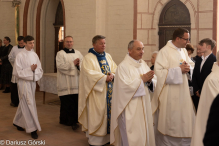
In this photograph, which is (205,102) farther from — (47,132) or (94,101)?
(47,132)

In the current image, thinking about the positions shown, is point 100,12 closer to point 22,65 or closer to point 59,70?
point 59,70

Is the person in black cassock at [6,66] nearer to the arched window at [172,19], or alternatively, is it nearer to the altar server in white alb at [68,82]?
the altar server in white alb at [68,82]

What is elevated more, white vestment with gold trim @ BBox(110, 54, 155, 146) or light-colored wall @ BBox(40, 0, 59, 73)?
light-colored wall @ BBox(40, 0, 59, 73)

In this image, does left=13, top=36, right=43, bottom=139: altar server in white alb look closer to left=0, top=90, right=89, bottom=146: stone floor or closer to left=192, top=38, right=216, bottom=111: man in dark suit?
left=0, top=90, right=89, bottom=146: stone floor

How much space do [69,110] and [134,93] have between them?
2.58 meters

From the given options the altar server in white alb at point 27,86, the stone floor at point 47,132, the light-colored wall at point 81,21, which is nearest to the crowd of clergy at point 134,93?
the altar server in white alb at point 27,86

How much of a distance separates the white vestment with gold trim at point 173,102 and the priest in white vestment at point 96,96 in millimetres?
797

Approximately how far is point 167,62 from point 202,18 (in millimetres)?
3357

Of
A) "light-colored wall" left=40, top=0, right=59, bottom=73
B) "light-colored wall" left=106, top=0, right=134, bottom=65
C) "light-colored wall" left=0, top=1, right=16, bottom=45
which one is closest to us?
"light-colored wall" left=106, top=0, right=134, bottom=65

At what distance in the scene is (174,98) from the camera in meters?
4.54

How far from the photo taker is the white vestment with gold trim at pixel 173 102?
450 centimetres

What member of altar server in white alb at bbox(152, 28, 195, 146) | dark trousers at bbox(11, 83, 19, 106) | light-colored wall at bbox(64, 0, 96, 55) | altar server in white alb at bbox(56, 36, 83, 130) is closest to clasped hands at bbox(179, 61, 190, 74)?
altar server in white alb at bbox(152, 28, 195, 146)

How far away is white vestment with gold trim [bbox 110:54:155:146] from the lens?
379cm

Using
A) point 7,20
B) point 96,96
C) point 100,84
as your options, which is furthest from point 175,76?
point 7,20
